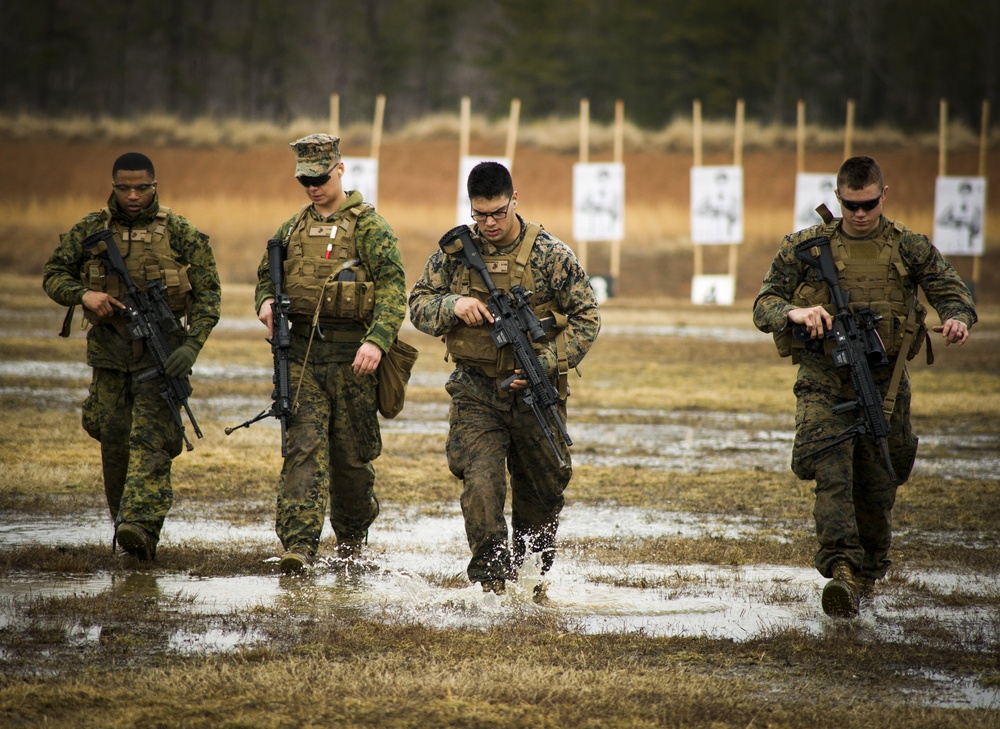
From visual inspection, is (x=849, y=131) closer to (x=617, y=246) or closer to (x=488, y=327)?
(x=617, y=246)

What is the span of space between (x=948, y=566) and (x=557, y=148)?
40343mm

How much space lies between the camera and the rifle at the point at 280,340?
7602 millimetres

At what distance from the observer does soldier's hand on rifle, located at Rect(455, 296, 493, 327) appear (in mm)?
6934

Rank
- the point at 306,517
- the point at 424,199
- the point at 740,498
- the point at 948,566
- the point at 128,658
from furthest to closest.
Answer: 1. the point at 424,199
2. the point at 740,498
3. the point at 948,566
4. the point at 306,517
5. the point at 128,658

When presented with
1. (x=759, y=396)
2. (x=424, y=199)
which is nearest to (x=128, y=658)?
(x=759, y=396)

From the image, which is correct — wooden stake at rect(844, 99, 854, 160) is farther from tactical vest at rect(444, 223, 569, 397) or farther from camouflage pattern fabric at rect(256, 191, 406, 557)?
tactical vest at rect(444, 223, 569, 397)

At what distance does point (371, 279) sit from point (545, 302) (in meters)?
1.12

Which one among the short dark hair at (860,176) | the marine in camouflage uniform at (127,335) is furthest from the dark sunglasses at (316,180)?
the short dark hair at (860,176)

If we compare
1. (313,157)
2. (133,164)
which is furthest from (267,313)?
(133,164)

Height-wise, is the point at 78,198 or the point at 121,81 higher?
the point at 121,81

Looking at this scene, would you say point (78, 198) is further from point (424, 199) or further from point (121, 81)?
point (121, 81)

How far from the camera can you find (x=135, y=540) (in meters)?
7.45

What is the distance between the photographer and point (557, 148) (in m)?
47.5

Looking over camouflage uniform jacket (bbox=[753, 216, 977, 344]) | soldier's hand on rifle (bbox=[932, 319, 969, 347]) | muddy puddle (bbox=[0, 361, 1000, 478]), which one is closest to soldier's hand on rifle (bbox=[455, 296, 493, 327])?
camouflage uniform jacket (bbox=[753, 216, 977, 344])
